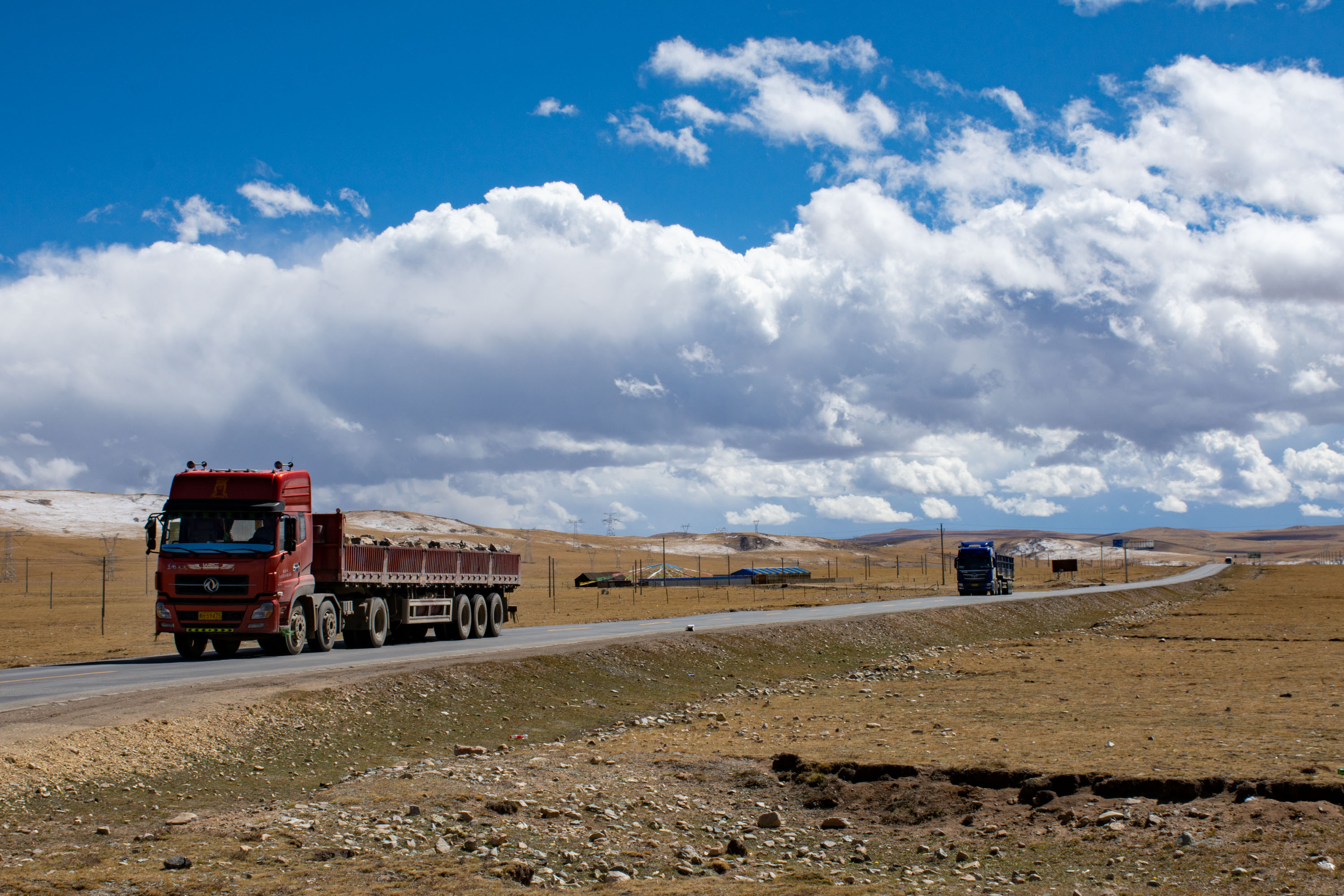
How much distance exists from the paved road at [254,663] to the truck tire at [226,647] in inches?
10.5

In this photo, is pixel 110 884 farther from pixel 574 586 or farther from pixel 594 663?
pixel 574 586

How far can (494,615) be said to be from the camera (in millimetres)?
38094

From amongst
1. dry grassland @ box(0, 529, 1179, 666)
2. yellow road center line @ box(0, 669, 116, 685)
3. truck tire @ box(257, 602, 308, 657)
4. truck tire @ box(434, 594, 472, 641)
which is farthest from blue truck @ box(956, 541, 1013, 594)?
yellow road center line @ box(0, 669, 116, 685)

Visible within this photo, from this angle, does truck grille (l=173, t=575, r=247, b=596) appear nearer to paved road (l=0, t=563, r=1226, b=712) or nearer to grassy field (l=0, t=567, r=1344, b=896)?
paved road (l=0, t=563, r=1226, b=712)

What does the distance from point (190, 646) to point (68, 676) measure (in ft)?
14.4

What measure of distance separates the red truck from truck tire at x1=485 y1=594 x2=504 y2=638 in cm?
507

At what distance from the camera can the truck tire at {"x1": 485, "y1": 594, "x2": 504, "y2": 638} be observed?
37.8 meters

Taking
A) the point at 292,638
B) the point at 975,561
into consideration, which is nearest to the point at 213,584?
the point at 292,638

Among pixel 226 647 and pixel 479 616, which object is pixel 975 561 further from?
pixel 226 647

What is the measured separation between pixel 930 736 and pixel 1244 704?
7032 mm

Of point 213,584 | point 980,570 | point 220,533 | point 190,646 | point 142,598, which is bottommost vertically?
point 142,598

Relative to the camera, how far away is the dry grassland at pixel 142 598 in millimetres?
38344

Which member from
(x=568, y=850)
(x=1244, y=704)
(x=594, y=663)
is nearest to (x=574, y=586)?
(x=594, y=663)

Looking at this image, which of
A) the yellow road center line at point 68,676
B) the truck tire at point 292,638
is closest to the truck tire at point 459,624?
the truck tire at point 292,638
